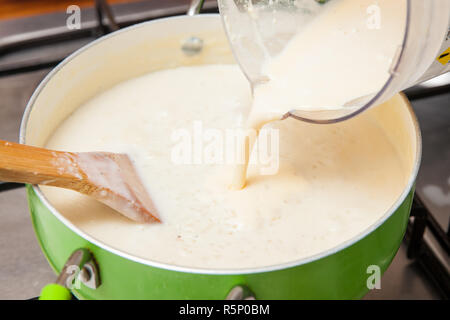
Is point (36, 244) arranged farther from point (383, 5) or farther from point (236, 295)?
point (383, 5)

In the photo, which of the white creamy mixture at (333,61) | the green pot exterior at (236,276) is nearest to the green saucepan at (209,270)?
the green pot exterior at (236,276)

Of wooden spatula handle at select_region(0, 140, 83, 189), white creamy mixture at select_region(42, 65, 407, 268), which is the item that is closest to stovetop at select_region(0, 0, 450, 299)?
white creamy mixture at select_region(42, 65, 407, 268)

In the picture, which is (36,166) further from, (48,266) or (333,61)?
(333,61)

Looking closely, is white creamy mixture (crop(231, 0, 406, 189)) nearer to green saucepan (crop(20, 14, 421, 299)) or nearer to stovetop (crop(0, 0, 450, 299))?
green saucepan (crop(20, 14, 421, 299))

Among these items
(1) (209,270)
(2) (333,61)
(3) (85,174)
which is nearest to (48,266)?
(3) (85,174)

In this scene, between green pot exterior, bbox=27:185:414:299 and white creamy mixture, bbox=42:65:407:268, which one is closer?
green pot exterior, bbox=27:185:414:299

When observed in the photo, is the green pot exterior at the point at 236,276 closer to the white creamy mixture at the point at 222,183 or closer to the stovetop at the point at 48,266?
the white creamy mixture at the point at 222,183

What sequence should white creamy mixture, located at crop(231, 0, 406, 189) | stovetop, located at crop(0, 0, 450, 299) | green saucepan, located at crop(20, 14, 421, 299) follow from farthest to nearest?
stovetop, located at crop(0, 0, 450, 299) < white creamy mixture, located at crop(231, 0, 406, 189) < green saucepan, located at crop(20, 14, 421, 299)
